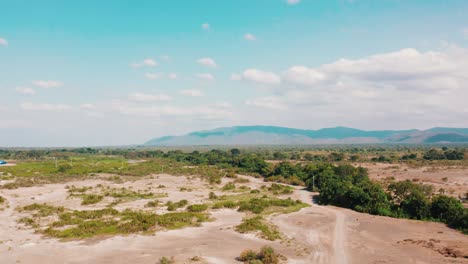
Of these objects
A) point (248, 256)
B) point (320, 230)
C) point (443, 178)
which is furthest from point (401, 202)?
point (443, 178)

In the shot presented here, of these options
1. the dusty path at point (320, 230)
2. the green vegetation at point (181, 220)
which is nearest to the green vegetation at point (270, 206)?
the dusty path at point (320, 230)

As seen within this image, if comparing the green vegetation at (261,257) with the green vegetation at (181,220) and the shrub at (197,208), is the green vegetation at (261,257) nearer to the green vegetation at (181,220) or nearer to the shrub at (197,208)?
the green vegetation at (181,220)

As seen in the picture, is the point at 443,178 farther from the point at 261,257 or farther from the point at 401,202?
the point at 261,257

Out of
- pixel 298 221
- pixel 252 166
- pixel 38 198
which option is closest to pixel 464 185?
A: pixel 298 221

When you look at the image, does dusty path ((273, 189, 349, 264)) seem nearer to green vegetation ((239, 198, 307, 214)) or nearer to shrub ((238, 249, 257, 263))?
green vegetation ((239, 198, 307, 214))

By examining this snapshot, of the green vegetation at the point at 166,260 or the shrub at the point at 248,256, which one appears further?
the shrub at the point at 248,256
